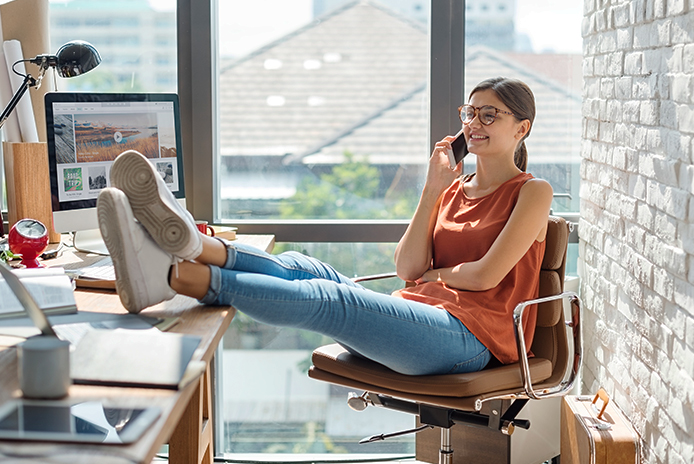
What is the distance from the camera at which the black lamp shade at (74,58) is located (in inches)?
88.7

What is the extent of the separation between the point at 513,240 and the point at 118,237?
1048mm

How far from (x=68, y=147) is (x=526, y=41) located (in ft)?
5.48

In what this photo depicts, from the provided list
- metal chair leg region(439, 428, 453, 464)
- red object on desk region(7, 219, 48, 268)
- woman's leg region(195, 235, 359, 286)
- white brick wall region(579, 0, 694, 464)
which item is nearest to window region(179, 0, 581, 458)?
white brick wall region(579, 0, 694, 464)

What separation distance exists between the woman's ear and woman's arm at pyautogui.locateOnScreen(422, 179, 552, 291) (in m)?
0.18

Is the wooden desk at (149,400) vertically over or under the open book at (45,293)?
under

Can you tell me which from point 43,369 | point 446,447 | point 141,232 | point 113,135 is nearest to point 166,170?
point 113,135

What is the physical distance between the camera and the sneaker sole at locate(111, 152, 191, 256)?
1447mm

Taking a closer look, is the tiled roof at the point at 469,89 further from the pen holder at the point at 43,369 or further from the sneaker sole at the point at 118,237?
the pen holder at the point at 43,369

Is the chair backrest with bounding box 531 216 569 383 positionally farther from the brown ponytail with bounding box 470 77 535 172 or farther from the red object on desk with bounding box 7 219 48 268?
the red object on desk with bounding box 7 219 48 268

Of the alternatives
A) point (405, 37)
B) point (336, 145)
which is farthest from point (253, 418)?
point (405, 37)

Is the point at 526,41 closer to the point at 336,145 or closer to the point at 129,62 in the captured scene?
the point at 336,145

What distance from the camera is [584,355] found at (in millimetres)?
2578

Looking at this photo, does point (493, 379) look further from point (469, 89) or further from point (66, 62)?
point (66, 62)

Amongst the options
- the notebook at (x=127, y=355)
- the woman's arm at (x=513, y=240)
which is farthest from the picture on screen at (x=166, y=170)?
the notebook at (x=127, y=355)
